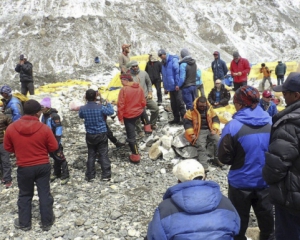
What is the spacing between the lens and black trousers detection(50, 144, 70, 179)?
5.94m

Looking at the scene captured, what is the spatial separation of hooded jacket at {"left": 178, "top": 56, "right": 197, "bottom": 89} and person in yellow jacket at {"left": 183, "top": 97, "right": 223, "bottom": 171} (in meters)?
1.46

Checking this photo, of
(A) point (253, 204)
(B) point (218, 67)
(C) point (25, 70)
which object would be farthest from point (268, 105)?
(C) point (25, 70)

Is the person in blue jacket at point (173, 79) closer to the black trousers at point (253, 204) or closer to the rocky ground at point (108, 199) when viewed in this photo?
the rocky ground at point (108, 199)

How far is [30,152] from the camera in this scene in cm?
440

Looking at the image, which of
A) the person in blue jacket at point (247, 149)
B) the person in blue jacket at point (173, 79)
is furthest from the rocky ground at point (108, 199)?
the person in blue jacket at point (247, 149)

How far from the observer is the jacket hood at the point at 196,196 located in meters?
2.17

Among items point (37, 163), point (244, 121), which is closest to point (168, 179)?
point (37, 163)

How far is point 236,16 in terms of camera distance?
65062 millimetres

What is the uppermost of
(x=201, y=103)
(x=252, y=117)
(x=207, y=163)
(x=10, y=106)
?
(x=252, y=117)

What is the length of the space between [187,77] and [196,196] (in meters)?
5.49

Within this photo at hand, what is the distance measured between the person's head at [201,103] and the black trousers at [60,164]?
2.73 m

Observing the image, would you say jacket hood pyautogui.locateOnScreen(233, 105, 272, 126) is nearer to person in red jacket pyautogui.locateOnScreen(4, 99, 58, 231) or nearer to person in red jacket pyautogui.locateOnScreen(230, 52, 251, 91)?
person in red jacket pyautogui.locateOnScreen(4, 99, 58, 231)

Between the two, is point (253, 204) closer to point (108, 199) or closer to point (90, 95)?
point (108, 199)

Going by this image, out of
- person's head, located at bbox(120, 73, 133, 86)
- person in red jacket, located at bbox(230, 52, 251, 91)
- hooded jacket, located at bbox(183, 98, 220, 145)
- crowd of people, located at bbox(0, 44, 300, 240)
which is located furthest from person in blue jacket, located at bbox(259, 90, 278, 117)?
person's head, located at bbox(120, 73, 133, 86)
